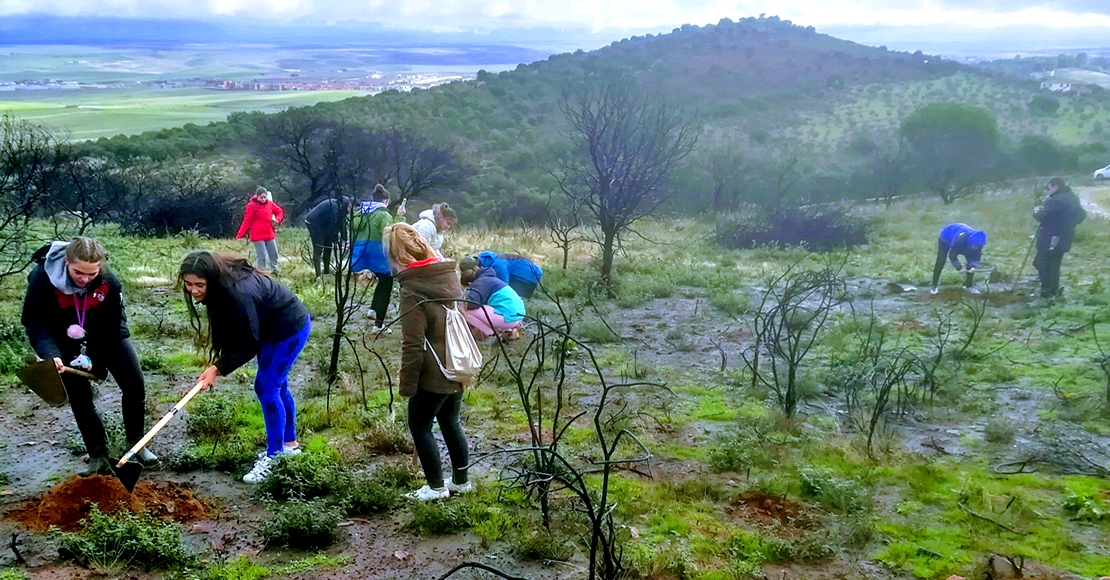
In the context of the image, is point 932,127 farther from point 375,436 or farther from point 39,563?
point 39,563

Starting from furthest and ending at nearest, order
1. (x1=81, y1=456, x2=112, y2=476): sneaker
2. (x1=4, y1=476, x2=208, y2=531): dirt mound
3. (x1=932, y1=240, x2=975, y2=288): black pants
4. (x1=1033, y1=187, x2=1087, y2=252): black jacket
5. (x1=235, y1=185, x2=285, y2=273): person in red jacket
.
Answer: (x1=932, y1=240, x2=975, y2=288): black pants
(x1=235, y1=185, x2=285, y2=273): person in red jacket
(x1=1033, y1=187, x2=1087, y2=252): black jacket
(x1=81, y1=456, x2=112, y2=476): sneaker
(x1=4, y1=476, x2=208, y2=531): dirt mound

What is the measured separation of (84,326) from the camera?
4.02 m

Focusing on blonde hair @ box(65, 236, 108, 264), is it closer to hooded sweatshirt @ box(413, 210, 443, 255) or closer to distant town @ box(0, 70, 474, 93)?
hooded sweatshirt @ box(413, 210, 443, 255)

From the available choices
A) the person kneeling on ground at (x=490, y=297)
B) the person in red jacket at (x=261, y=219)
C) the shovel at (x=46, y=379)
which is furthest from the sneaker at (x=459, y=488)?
the person in red jacket at (x=261, y=219)

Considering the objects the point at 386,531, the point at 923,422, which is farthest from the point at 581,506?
the point at 923,422

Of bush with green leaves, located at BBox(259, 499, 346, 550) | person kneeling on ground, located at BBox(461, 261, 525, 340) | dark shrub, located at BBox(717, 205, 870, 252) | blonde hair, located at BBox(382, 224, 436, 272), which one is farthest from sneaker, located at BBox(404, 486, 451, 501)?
dark shrub, located at BBox(717, 205, 870, 252)

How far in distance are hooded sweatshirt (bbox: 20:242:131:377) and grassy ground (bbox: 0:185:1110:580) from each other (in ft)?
3.14

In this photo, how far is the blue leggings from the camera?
423cm

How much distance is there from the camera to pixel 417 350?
3838mm

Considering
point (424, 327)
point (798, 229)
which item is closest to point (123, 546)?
point (424, 327)

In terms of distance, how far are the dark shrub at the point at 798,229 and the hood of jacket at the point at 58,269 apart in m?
16.4

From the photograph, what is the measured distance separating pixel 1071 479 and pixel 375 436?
4.33 m

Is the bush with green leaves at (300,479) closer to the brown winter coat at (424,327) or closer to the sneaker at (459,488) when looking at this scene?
the sneaker at (459,488)

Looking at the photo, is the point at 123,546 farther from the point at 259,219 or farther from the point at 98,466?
the point at 259,219
